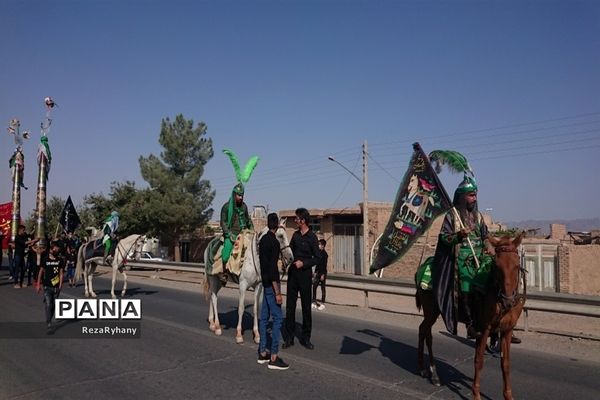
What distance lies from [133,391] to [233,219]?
14.8 feet

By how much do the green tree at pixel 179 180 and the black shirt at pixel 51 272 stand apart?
25.1 metres

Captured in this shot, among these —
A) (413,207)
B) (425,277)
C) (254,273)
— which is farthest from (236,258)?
(425,277)

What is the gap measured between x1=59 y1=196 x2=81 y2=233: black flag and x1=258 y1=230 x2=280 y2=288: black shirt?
16.3 m

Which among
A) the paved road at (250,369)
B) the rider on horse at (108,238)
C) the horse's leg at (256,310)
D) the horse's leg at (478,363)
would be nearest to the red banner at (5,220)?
the rider on horse at (108,238)

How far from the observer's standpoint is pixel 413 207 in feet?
33.4

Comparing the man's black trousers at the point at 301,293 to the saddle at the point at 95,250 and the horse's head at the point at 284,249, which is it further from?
the saddle at the point at 95,250

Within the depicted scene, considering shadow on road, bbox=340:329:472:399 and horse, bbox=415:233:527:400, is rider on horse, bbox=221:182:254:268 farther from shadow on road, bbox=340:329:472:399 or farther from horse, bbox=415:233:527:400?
horse, bbox=415:233:527:400

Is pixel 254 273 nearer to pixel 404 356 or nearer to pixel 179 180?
pixel 404 356

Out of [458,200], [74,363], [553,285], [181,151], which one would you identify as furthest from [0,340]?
[181,151]

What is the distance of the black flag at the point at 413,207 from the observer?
890 cm

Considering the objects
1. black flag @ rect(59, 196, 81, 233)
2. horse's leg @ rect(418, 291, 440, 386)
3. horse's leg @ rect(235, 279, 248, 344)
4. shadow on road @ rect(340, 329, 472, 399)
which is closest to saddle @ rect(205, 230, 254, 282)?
horse's leg @ rect(235, 279, 248, 344)

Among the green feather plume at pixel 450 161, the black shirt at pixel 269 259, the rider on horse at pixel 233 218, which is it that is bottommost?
the black shirt at pixel 269 259

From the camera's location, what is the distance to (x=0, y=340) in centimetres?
898

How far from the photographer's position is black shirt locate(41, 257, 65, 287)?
988 cm
